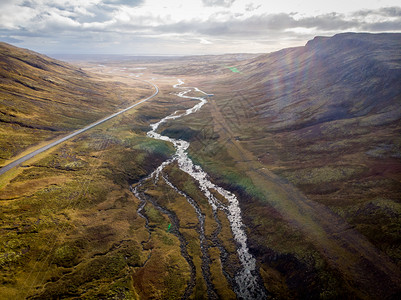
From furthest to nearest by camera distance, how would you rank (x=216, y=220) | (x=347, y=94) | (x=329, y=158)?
(x=347, y=94), (x=329, y=158), (x=216, y=220)

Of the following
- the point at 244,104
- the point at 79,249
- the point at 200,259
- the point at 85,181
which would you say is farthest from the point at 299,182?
the point at 244,104

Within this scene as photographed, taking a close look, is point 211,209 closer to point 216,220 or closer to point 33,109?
point 216,220

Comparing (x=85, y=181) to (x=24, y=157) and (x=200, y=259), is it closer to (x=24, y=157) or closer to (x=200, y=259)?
(x=24, y=157)

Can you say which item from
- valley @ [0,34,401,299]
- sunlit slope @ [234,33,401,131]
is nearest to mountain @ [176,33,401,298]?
valley @ [0,34,401,299]

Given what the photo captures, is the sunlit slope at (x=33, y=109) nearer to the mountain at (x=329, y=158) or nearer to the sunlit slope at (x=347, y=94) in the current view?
the mountain at (x=329, y=158)

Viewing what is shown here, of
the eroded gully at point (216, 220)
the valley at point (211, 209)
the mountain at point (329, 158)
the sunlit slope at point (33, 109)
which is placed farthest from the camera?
the sunlit slope at point (33, 109)

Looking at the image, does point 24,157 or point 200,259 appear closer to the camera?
point 200,259

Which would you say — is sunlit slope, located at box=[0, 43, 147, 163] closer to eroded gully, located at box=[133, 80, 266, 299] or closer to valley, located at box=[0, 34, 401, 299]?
valley, located at box=[0, 34, 401, 299]

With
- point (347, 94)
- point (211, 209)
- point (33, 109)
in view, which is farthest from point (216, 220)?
point (33, 109)

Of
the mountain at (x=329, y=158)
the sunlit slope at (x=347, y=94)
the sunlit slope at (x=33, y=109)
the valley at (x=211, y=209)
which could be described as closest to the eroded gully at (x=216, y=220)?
the valley at (x=211, y=209)
